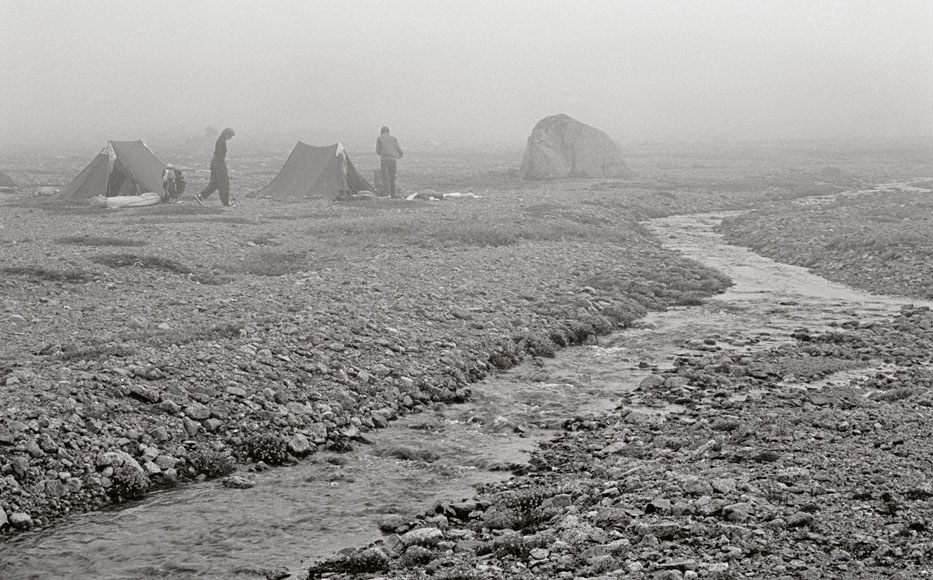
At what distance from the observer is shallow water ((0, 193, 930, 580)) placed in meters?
8.77

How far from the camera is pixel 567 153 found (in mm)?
49219

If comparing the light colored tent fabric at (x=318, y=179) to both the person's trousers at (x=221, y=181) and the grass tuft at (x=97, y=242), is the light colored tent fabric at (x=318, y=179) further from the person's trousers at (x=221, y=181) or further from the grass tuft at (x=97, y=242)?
the grass tuft at (x=97, y=242)

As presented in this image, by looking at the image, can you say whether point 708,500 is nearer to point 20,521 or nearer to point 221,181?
point 20,521

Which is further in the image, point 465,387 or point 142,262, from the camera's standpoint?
point 142,262

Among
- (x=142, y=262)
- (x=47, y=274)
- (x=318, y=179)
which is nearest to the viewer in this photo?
(x=47, y=274)

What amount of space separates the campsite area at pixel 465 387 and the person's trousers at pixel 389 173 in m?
8.77

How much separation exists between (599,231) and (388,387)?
16735mm

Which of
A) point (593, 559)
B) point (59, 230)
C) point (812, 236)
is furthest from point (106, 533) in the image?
point (812, 236)

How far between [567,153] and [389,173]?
46.5 feet

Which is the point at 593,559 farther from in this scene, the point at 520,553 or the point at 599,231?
the point at 599,231

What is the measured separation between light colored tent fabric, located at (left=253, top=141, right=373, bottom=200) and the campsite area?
9.64 meters

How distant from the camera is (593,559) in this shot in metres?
8.10

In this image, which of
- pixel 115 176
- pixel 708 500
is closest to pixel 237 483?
pixel 708 500

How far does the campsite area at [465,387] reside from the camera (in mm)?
8578
